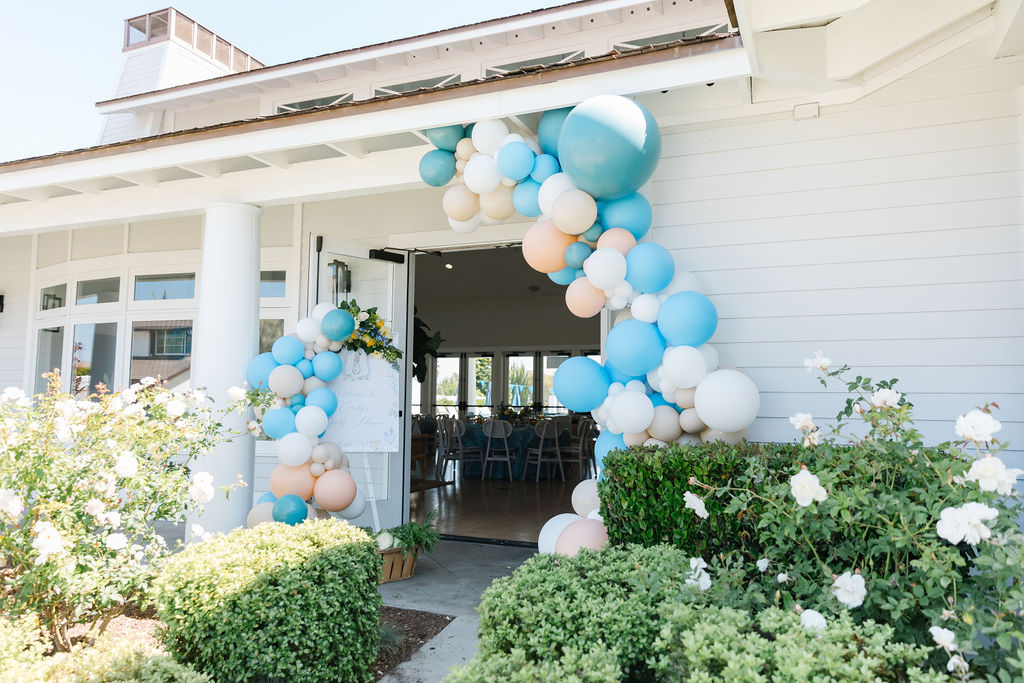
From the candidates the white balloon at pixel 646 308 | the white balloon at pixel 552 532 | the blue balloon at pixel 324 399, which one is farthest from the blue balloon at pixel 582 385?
the blue balloon at pixel 324 399

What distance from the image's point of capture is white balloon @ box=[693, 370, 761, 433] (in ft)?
9.36

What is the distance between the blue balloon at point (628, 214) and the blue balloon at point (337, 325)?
6.98 ft

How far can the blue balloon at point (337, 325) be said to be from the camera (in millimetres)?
4648

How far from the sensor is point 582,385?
3.22m

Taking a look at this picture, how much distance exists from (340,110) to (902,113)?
283cm

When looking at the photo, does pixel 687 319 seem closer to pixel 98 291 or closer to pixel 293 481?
pixel 293 481

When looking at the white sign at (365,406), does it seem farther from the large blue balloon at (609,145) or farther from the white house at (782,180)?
the large blue balloon at (609,145)

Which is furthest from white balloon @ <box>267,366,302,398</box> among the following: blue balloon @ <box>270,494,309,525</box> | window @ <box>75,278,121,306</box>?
window @ <box>75,278,121,306</box>

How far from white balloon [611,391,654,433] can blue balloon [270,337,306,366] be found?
7.91 ft

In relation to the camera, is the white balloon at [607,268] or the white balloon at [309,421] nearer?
the white balloon at [607,268]

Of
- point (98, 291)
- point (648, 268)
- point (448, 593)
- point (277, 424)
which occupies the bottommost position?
point (448, 593)

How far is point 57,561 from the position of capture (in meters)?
2.59

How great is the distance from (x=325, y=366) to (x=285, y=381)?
31 cm

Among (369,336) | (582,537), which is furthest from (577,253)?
(369,336)
